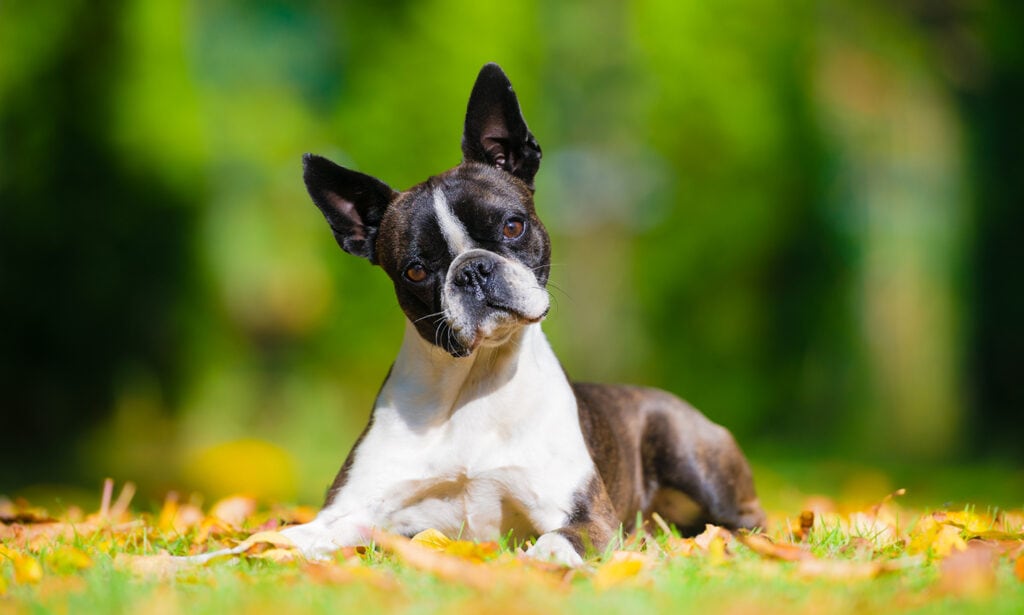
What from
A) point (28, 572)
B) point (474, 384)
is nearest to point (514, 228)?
point (474, 384)

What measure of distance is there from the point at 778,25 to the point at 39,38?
31.4 feet

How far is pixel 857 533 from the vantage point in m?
4.57

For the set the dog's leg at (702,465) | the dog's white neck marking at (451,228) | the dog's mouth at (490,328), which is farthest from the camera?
the dog's leg at (702,465)

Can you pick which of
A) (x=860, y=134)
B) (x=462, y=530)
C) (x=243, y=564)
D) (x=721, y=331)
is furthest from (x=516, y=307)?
(x=860, y=134)

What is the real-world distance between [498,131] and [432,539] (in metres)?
1.92

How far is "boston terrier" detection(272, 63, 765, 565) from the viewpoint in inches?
180

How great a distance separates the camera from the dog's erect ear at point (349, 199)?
5145 mm

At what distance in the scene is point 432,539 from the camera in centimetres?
435

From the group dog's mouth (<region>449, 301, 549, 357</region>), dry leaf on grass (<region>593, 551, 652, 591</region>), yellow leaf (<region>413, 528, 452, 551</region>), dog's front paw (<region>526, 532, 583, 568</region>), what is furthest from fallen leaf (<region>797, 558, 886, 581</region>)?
dog's mouth (<region>449, 301, 549, 357</region>)

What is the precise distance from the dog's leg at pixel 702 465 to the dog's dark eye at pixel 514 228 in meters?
1.33

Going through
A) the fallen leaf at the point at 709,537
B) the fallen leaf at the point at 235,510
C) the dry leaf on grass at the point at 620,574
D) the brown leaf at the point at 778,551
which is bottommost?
the fallen leaf at the point at 235,510

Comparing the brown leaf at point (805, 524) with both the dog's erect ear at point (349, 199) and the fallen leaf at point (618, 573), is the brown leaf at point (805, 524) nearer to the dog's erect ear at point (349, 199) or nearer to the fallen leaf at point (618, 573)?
the fallen leaf at point (618, 573)

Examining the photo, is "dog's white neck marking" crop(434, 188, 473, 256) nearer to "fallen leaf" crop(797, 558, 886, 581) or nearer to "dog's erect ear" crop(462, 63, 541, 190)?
"dog's erect ear" crop(462, 63, 541, 190)

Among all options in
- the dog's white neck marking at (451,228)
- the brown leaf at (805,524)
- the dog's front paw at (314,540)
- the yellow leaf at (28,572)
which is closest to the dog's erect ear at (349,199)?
the dog's white neck marking at (451,228)
